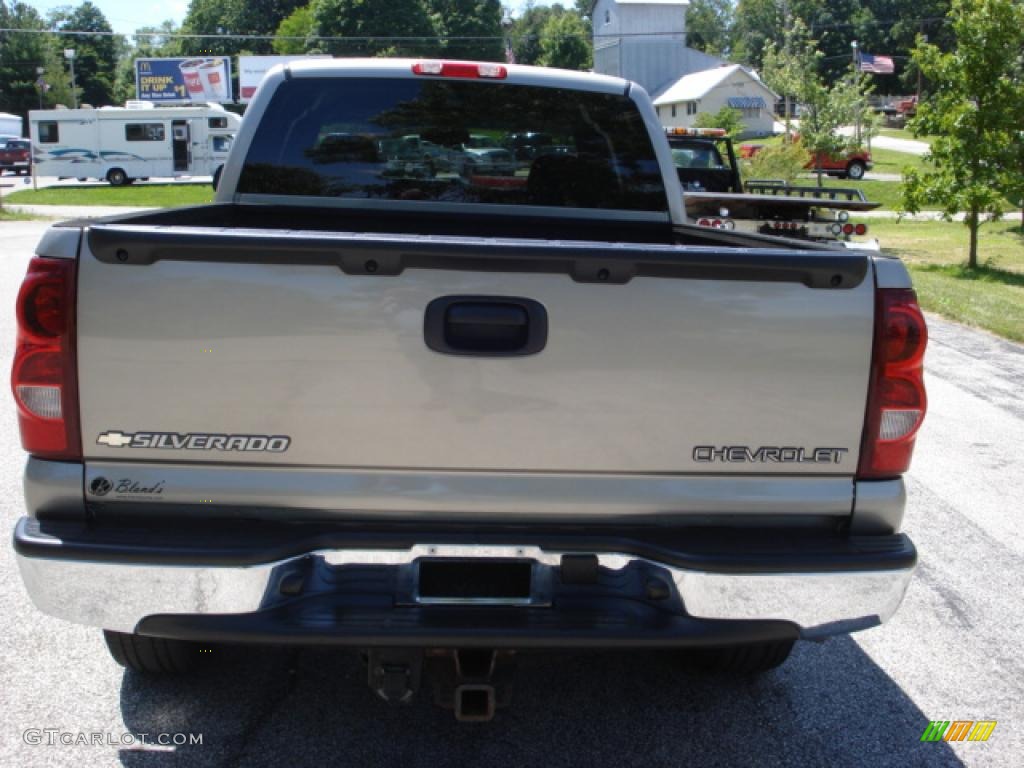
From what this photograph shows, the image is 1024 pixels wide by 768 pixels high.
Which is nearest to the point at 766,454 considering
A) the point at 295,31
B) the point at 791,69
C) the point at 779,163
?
the point at 779,163

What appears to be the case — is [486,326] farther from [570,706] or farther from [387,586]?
[570,706]

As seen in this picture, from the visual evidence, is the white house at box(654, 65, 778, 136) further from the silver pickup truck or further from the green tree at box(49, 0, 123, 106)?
the silver pickup truck

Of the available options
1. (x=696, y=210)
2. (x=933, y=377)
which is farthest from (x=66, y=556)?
(x=696, y=210)

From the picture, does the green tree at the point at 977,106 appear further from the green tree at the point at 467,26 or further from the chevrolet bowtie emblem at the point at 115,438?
the green tree at the point at 467,26

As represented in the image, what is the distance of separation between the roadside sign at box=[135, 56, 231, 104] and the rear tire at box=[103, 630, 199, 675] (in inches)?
2738

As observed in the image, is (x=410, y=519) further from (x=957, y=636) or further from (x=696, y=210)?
(x=696, y=210)

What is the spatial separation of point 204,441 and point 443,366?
0.66 meters

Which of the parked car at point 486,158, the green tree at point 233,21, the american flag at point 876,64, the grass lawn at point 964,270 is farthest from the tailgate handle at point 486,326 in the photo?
the green tree at point 233,21

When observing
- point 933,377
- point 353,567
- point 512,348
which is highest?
point 512,348

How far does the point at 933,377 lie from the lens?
966cm

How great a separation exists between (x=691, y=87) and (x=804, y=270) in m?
73.3

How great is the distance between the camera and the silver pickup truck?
2703 millimetres

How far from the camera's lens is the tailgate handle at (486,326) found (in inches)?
107

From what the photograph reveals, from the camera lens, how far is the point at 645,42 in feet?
253
